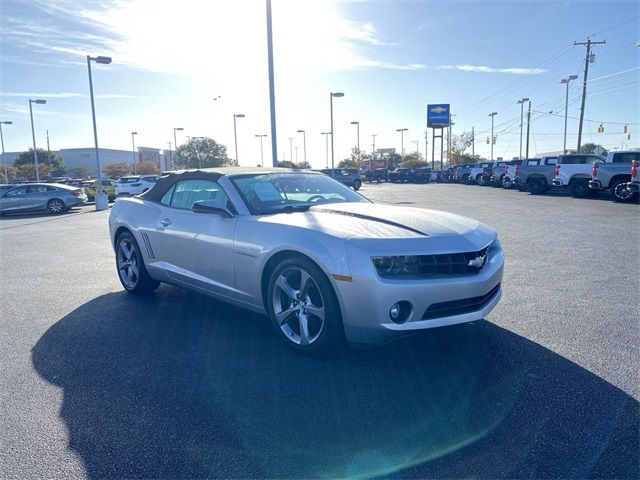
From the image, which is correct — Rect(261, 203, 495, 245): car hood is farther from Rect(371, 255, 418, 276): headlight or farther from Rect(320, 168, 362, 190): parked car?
Rect(320, 168, 362, 190): parked car

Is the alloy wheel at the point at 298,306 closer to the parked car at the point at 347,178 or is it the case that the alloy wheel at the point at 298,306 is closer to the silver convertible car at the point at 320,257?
the silver convertible car at the point at 320,257

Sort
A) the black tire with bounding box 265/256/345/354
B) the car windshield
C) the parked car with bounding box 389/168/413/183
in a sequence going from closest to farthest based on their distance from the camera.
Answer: the black tire with bounding box 265/256/345/354, the car windshield, the parked car with bounding box 389/168/413/183

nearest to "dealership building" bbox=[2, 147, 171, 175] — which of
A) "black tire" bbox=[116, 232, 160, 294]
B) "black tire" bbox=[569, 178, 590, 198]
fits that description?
"black tire" bbox=[569, 178, 590, 198]

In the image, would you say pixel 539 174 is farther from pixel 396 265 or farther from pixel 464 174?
pixel 396 265

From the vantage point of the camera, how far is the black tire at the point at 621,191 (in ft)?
60.1

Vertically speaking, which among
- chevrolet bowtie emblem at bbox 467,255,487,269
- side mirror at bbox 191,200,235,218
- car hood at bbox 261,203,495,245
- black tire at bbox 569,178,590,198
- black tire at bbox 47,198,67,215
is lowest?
black tire at bbox 47,198,67,215

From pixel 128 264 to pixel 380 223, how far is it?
3.56 m

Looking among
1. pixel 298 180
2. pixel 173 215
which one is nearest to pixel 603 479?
pixel 298 180

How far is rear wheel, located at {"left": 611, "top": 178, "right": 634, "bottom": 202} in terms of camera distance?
60.1 feet

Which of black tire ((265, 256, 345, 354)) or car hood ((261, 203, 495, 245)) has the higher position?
car hood ((261, 203, 495, 245))

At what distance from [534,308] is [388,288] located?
247 cm

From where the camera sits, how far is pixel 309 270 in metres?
3.70

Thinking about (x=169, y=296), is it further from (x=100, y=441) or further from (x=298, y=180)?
(x=100, y=441)

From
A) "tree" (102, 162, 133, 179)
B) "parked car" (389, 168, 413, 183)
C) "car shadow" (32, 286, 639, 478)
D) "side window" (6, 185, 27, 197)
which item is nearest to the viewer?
"car shadow" (32, 286, 639, 478)
